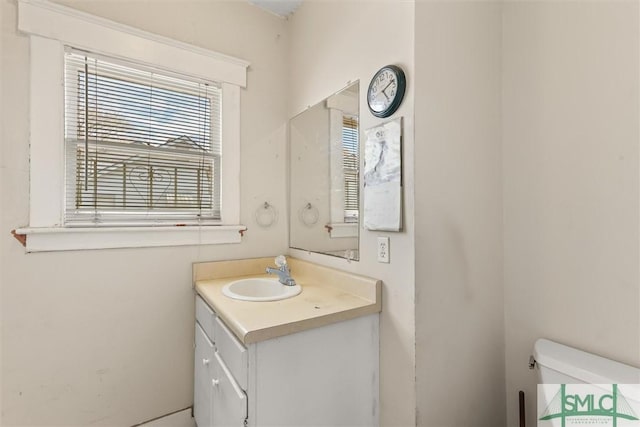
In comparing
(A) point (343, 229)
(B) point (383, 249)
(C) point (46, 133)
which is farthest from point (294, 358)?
(C) point (46, 133)

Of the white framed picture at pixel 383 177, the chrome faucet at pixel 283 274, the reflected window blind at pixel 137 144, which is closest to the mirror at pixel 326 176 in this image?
the white framed picture at pixel 383 177

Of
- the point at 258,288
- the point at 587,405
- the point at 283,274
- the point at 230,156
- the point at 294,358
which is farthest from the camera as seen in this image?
the point at 230,156

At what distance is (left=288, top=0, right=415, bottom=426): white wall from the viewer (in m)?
1.23

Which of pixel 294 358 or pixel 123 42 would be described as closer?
pixel 294 358

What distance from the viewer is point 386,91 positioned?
1297 mm

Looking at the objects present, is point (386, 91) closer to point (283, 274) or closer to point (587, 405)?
point (283, 274)

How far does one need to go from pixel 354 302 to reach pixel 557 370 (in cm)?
79

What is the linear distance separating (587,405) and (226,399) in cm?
133

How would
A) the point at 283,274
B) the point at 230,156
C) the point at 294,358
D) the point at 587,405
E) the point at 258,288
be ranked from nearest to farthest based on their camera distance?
the point at 587,405 → the point at 294,358 → the point at 283,274 → the point at 258,288 → the point at 230,156

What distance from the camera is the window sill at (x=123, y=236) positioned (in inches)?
56.2

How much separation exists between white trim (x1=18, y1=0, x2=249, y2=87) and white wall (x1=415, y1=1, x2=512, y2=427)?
3.98 feet

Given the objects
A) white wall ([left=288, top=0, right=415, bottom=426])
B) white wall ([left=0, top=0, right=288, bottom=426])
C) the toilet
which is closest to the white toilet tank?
A: the toilet

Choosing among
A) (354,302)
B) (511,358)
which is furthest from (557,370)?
(354,302)

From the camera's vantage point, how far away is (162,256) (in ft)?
5.61
